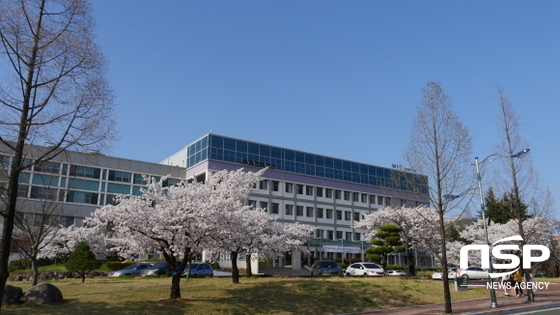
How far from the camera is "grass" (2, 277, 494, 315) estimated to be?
16094 mm

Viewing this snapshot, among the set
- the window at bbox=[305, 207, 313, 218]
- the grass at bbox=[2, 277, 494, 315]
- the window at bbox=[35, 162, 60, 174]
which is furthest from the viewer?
the window at bbox=[305, 207, 313, 218]

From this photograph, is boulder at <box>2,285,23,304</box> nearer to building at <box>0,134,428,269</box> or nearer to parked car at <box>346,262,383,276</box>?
parked car at <box>346,262,383,276</box>

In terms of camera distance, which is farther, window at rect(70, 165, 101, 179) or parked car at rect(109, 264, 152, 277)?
window at rect(70, 165, 101, 179)

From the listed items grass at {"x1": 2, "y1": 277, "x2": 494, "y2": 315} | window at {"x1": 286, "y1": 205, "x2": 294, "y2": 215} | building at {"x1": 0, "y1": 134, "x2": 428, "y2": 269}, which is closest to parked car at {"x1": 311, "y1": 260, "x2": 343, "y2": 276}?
grass at {"x1": 2, "y1": 277, "x2": 494, "y2": 315}

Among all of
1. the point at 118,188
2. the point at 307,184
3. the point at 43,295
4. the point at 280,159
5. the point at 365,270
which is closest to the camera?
the point at 43,295

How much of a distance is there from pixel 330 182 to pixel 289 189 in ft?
28.0

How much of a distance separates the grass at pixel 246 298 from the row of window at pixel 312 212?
3924cm

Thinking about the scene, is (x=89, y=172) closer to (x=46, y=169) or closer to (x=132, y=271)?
(x=132, y=271)

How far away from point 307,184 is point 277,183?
571cm

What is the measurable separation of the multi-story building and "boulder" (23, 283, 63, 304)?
129 feet

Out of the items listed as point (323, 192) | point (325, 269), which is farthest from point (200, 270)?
point (323, 192)

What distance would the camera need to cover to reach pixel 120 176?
62.3 metres

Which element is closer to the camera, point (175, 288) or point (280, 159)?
point (175, 288)

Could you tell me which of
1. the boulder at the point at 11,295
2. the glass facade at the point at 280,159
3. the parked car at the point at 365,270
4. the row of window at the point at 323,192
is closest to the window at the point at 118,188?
the glass facade at the point at 280,159
